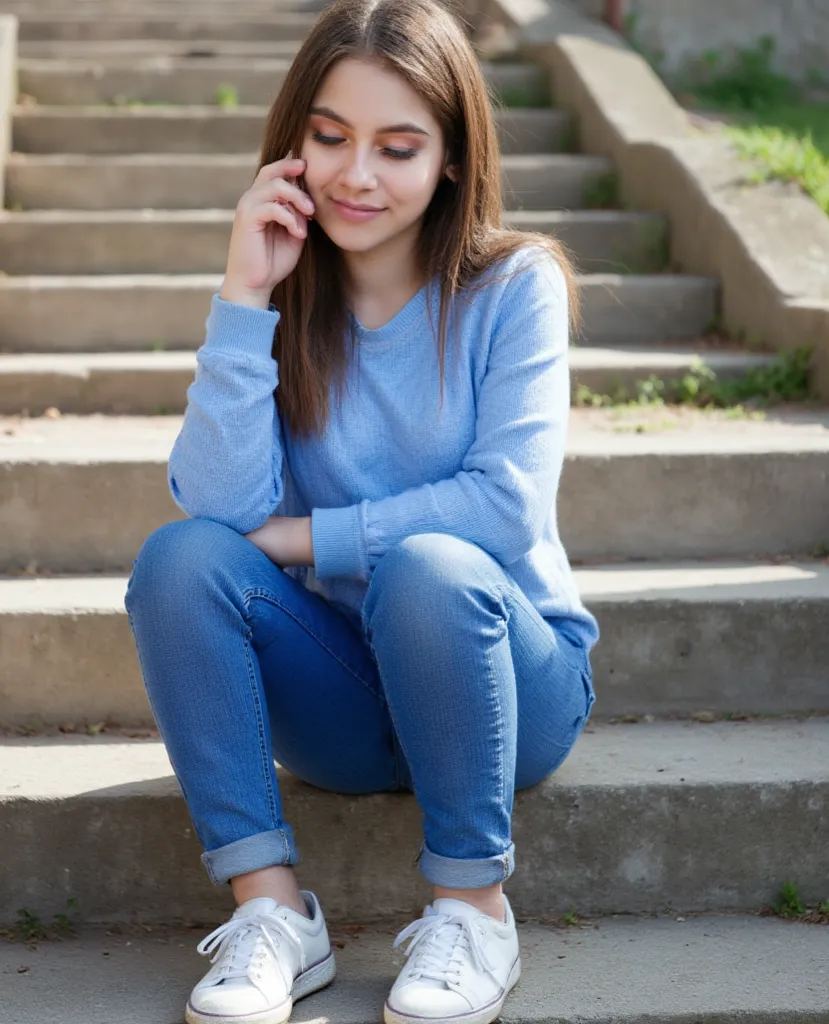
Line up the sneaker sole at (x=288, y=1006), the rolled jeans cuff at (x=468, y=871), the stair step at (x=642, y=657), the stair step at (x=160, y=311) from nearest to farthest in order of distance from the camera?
the sneaker sole at (x=288, y=1006) < the rolled jeans cuff at (x=468, y=871) < the stair step at (x=642, y=657) < the stair step at (x=160, y=311)

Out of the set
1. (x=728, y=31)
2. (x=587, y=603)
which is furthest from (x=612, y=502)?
(x=728, y=31)

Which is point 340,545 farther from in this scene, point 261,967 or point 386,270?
point 261,967

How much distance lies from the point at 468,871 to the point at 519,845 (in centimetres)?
34

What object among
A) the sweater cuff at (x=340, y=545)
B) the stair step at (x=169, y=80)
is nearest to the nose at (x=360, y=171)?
the sweater cuff at (x=340, y=545)

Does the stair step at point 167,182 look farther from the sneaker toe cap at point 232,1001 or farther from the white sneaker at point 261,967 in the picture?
the sneaker toe cap at point 232,1001

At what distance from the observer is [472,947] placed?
1922 millimetres

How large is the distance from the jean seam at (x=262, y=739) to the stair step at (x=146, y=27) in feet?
15.4

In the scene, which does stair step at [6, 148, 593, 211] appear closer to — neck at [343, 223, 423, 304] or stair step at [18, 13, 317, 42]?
stair step at [18, 13, 317, 42]

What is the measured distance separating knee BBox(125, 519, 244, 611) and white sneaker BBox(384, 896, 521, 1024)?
0.58m

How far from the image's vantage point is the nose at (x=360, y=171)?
6.79 feet

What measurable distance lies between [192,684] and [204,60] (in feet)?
13.5

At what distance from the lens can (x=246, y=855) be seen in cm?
196

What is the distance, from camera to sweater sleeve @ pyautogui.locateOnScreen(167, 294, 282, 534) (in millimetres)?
2057

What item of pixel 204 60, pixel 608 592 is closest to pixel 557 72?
pixel 204 60
